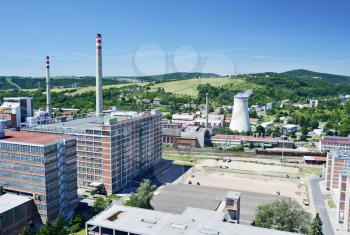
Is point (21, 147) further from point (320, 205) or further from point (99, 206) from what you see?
point (320, 205)

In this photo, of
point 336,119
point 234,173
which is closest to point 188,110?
point 336,119

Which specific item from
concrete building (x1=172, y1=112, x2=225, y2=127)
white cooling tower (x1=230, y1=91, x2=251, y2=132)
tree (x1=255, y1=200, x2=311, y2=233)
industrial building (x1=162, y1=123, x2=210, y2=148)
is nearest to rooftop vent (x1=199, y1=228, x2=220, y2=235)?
tree (x1=255, y1=200, x2=311, y2=233)

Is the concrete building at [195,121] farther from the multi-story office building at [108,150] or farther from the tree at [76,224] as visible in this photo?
the tree at [76,224]

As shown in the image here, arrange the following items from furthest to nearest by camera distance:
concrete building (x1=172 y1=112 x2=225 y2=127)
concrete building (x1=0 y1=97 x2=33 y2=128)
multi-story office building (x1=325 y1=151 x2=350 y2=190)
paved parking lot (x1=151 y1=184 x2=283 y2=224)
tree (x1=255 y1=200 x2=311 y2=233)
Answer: concrete building (x1=172 y1=112 x2=225 y2=127), concrete building (x1=0 y1=97 x2=33 y2=128), multi-story office building (x1=325 y1=151 x2=350 y2=190), paved parking lot (x1=151 y1=184 x2=283 y2=224), tree (x1=255 y1=200 x2=311 y2=233)

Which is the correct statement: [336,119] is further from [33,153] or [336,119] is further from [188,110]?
[33,153]

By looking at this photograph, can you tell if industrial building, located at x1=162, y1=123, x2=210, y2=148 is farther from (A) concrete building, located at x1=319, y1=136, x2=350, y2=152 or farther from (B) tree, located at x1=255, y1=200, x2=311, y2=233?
(B) tree, located at x1=255, y1=200, x2=311, y2=233

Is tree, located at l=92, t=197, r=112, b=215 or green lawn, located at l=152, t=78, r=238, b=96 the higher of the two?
green lawn, located at l=152, t=78, r=238, b=96

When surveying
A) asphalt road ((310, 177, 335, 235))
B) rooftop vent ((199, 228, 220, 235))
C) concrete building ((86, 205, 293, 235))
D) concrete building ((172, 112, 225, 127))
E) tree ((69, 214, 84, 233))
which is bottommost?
asphalt road ((310, 177, 335, 235))
